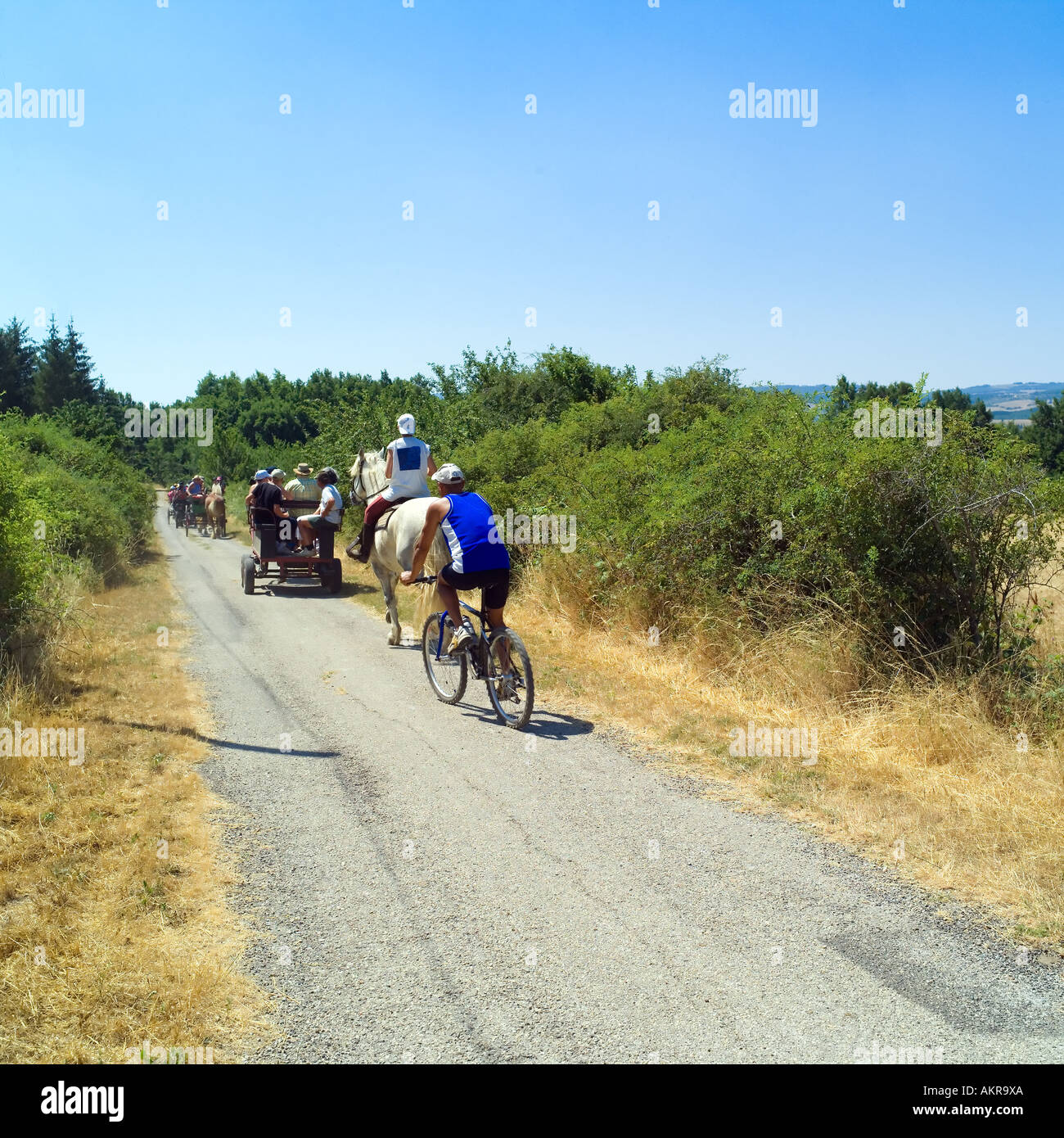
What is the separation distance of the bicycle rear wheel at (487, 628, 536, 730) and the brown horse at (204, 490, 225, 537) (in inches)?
1100

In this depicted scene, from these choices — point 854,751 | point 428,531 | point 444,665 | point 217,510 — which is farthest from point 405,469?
point 217,510

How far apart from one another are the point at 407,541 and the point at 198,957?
269 inches

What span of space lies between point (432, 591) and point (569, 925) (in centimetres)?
571

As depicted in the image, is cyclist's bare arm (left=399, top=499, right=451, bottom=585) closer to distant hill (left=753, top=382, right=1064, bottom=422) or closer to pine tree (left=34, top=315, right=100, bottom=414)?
distant hill (left=753, top=382, right=1064, bottom=422)

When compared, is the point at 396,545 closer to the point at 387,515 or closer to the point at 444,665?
the point at 387,515

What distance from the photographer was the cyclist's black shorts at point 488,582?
7730 millimetres

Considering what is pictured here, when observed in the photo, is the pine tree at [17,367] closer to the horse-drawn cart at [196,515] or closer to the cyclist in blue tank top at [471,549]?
the horse-drawn cart at [196,515]

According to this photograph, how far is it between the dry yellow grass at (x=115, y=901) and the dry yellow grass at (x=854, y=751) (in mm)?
3341

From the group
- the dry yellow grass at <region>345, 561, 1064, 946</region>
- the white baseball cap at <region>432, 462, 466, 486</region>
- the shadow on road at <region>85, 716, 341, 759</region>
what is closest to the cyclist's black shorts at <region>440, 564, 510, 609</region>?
the white baseball cap at <region>432, 462, 466, 486</region>

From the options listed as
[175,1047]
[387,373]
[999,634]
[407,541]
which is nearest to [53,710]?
[407,541]

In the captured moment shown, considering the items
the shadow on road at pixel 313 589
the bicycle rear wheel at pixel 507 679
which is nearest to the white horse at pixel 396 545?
the bicycle rear wheel at pixel 507 679

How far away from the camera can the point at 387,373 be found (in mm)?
85062

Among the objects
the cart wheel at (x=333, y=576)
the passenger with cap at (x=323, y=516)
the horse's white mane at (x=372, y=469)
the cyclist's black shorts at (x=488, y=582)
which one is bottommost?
the cart wheel at (x=333, y=576)

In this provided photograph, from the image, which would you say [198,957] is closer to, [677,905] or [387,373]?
[677,905]
